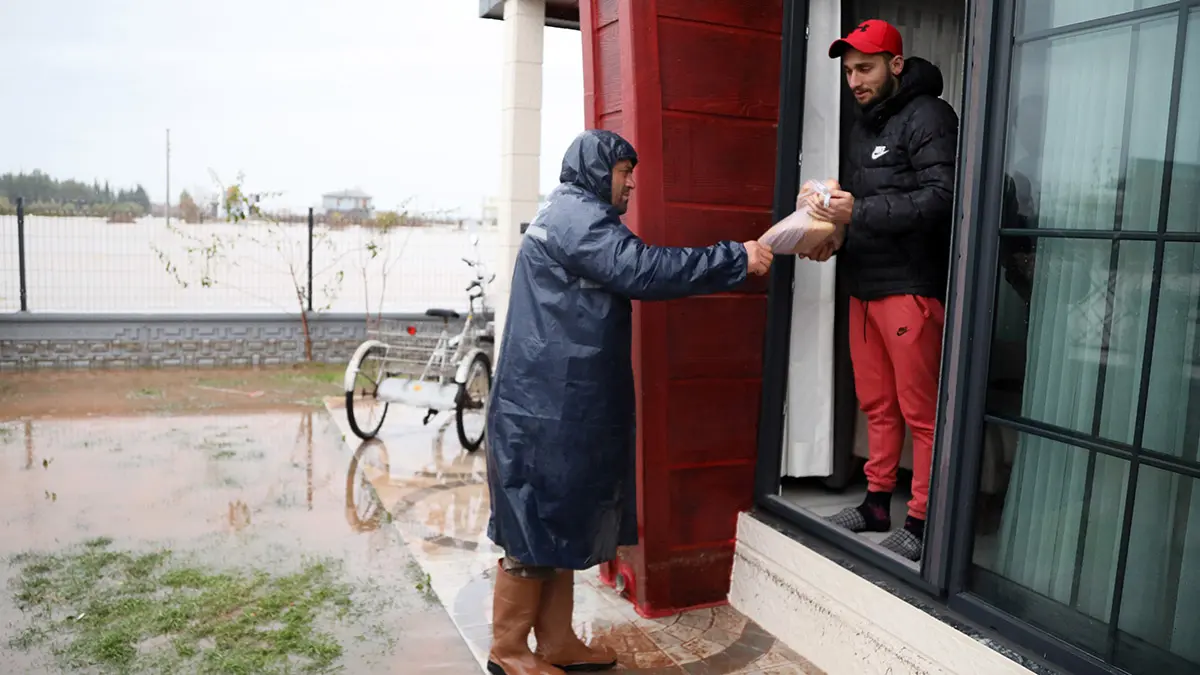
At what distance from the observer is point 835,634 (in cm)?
276

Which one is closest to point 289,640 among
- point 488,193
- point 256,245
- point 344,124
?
point 256,245

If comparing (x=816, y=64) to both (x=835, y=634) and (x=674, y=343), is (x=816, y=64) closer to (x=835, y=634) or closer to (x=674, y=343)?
(x=674, y=343)

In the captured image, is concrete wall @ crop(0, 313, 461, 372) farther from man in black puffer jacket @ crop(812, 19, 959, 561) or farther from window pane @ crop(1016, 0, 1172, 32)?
window pane @ crop(1016, 0, 1172, 32)

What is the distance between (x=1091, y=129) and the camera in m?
2.00

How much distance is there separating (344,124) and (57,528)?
→ 1086 centimetres

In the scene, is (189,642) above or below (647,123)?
below

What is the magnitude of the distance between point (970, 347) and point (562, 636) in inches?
57.4

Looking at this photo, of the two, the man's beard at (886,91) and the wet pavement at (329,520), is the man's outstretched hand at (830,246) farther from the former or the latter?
the wet pavement at (329,520)

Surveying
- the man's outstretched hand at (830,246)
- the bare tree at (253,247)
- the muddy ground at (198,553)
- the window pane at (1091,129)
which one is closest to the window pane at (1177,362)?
the window pane at (1091,129)

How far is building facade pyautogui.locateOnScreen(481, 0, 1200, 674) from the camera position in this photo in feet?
6.18

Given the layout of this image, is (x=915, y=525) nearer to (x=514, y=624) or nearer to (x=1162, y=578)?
(x=1162, y=578)

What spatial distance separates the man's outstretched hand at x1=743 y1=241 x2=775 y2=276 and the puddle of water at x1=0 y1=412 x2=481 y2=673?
149 centimetres

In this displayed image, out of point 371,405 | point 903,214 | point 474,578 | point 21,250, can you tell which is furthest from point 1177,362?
point 21,250

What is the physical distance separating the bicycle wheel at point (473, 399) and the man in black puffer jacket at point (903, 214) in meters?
2.85
